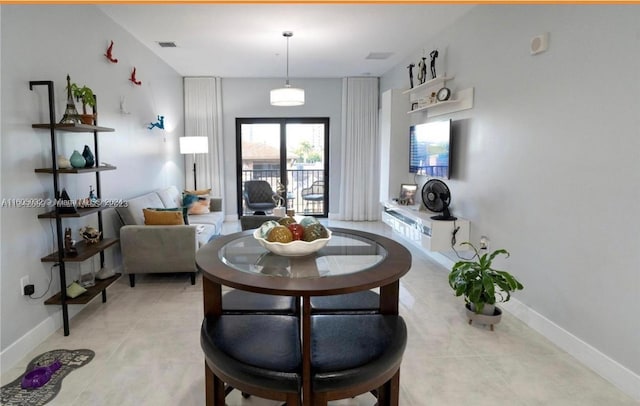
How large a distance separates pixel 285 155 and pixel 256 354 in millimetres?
6049

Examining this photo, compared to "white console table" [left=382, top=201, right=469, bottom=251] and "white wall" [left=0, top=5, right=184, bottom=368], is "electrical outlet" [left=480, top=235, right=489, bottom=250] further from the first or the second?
"white wall" [left=0, top=5, right=184, bottom=368]

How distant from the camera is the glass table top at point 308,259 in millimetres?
1636

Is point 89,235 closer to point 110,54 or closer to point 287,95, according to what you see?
point 110,54

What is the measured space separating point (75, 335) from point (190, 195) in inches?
120

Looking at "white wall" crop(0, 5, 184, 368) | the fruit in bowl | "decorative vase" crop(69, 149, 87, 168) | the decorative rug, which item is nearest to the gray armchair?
"white wall" crop(0, 5, 184, 368)

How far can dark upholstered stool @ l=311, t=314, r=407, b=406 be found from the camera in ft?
4.75

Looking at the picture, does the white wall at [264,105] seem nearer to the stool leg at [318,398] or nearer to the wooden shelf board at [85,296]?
the wooden shelf board at [85,296]

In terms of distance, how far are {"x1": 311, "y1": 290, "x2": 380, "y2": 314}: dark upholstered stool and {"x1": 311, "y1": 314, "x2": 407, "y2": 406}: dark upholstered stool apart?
54 mm

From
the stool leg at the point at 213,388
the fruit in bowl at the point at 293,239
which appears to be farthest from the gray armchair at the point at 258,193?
the stool leg at the point at 213,388

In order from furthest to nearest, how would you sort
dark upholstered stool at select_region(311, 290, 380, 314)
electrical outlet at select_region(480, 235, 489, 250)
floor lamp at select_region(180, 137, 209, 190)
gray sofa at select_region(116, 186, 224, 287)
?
floor lamp at select_region(180, 137, 209, 190) < gray sofa at select_region(116, 186, 224, 287) < electrical outlet at select_region(480, 235, 489, 250) < dark upholstered stool at select_region(311, 290, 380, 314)

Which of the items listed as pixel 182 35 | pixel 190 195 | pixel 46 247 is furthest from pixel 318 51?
pixel 46 247

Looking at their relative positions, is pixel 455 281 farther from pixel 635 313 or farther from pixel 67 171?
pixel 67 171

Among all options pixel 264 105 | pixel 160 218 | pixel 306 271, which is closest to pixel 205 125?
pixel 264 105

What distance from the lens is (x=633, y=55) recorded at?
208cm
